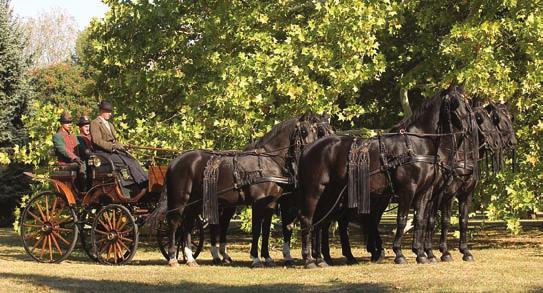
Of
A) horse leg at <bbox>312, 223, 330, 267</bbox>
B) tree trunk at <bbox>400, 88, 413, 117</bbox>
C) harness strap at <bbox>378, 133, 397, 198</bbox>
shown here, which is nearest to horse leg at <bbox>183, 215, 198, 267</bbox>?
horse leg at <bbox>312, 223, 330, 267</bbox>

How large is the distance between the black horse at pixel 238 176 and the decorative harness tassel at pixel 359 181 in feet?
3.91

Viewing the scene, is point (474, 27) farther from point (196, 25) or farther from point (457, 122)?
point (196, 25)

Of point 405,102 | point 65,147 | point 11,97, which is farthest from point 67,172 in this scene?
point 11,97

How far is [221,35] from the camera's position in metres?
22.3

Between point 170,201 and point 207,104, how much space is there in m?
5.76

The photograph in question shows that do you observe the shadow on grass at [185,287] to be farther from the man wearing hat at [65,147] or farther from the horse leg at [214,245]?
the man wearing hat at [65,147]

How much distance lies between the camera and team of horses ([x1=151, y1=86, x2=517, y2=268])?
45.8ft

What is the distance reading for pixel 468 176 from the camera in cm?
1497

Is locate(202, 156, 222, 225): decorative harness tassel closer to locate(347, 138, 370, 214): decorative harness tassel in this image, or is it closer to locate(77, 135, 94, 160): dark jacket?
locate(347, 138, 370, 214): decorative harness tassel

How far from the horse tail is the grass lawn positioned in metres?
0.75

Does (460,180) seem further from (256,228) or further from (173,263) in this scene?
(173,263)

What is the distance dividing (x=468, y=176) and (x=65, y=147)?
24.8ft

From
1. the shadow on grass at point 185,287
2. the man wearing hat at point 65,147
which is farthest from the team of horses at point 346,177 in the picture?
the shadow on grass at point 185,287

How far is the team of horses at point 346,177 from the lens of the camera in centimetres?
1397
